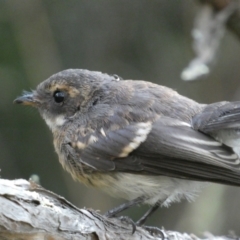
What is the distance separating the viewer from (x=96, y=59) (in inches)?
272

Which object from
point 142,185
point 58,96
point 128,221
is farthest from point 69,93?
point 128,221

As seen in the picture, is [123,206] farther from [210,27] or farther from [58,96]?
[210,27]

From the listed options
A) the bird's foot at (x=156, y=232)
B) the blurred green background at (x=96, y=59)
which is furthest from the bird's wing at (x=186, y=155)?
the blurred green background at (x=96, y=59)

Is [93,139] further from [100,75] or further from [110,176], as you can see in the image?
[100,75]

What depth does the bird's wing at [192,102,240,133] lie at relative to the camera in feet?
11.6

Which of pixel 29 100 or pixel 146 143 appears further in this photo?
pixel 29 100

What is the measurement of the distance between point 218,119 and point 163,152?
0.45 metres

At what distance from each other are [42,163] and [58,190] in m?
0.43

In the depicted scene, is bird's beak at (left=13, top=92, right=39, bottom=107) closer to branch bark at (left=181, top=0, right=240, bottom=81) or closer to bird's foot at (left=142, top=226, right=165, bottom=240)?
branch bark at (left=181, top=0, right=240, bottom=81)

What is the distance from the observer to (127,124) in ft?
12.0

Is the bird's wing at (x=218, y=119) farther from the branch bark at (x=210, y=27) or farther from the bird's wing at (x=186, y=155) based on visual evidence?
the branch bark at (x=210, y=27)

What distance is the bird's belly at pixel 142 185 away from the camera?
11.5ft

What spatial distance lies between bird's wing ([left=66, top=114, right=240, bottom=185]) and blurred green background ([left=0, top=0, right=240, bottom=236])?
2.62 metres

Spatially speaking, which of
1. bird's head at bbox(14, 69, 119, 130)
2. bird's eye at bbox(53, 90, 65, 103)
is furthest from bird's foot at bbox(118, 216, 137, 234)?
bird's eye at bbox(53, 90, 65, 103)
